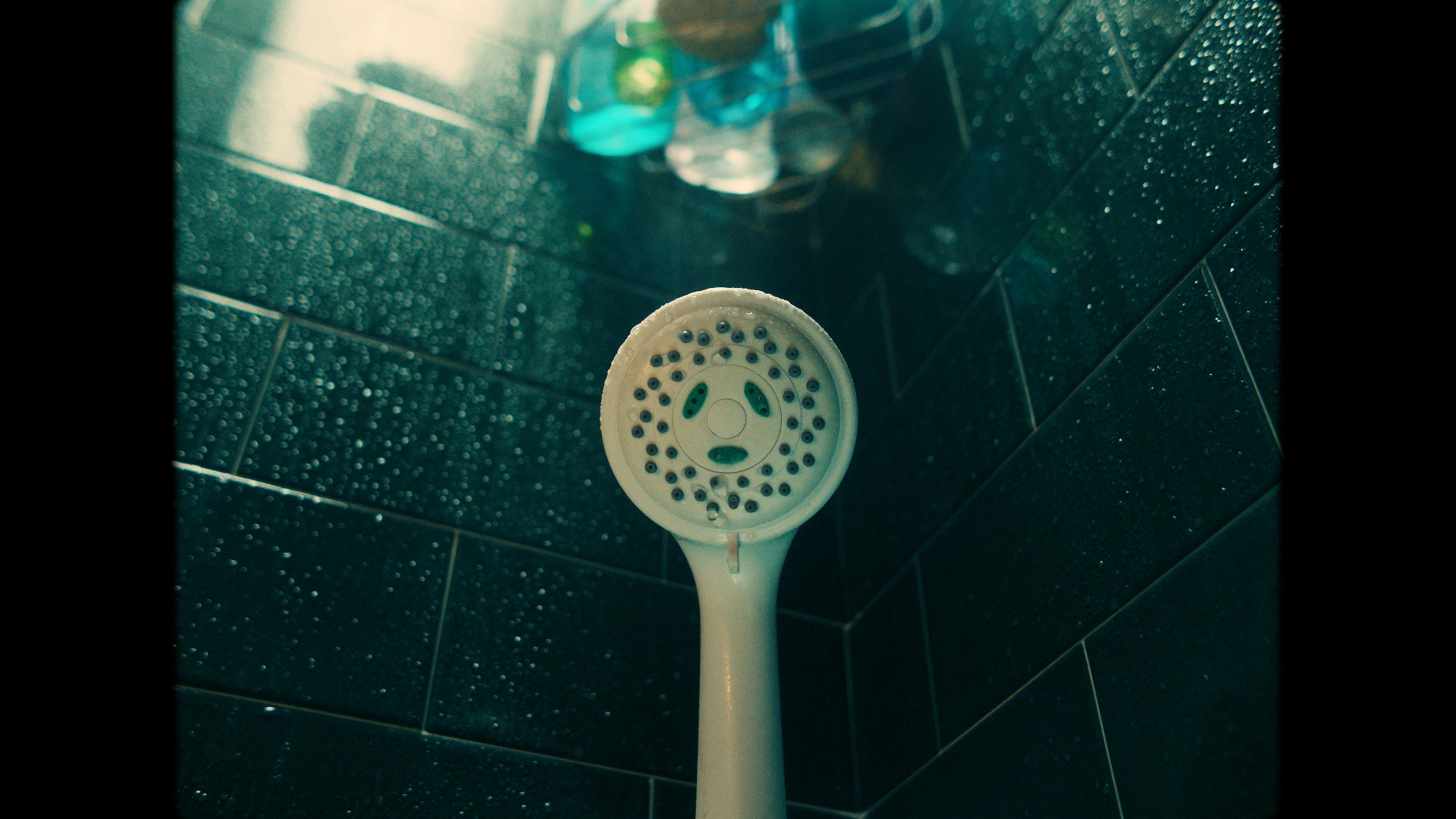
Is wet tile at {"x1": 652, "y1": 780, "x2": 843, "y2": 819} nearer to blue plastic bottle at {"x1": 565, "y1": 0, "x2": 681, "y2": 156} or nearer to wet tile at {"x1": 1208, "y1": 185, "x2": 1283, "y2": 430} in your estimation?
wet tile at {"x1": 1208, "y1": 185, "x2": 1283, "y2": 430}

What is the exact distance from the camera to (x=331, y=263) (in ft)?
3.26

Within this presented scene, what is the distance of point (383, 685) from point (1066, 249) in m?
0.64

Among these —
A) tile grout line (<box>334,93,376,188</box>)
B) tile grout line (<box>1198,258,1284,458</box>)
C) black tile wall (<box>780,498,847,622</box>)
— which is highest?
tile grout line (<box>1198,258,1284,458</box>)

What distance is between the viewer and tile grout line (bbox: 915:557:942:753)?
31.5 inches

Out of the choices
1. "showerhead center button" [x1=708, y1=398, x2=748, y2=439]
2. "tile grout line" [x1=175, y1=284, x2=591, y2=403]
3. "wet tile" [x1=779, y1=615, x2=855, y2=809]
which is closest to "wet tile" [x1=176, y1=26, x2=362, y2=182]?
"tile grout line" [x1=175, y1=284, x2=591, y2=403]

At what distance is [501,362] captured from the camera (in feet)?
3.29

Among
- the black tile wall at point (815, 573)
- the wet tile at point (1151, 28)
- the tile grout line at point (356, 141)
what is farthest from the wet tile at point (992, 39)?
the tile grout line at point (356, 141)

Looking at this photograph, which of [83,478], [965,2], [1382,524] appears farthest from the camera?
[965,2]

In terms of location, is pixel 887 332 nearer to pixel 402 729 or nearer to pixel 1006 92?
pixel 1006 92

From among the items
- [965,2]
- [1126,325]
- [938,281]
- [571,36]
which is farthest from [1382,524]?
[571,36]

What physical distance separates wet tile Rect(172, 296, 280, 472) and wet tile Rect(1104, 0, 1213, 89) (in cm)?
78

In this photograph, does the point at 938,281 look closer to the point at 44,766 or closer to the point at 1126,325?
the point at 1126,325

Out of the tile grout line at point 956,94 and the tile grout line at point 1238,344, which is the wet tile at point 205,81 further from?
the tile grout line at point 1238,344

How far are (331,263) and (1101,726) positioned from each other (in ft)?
2.67
